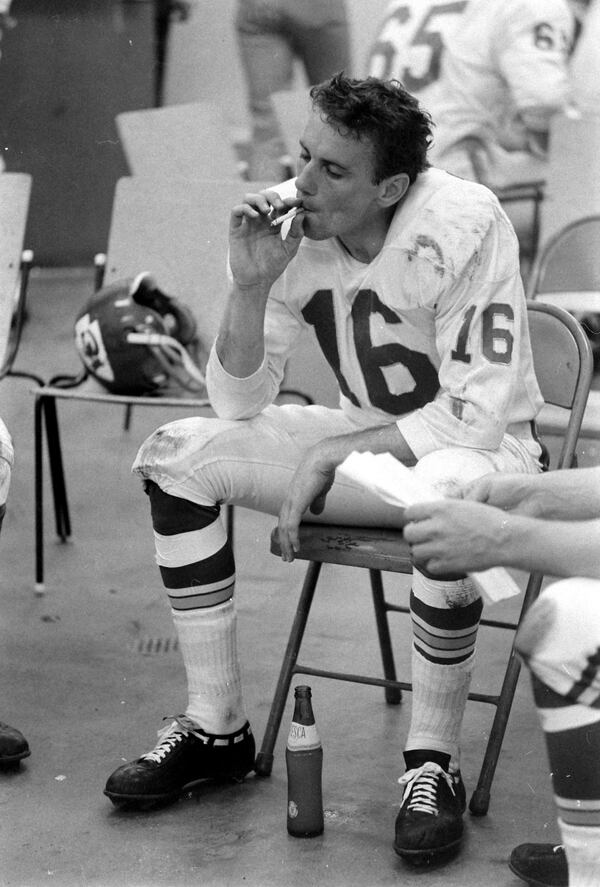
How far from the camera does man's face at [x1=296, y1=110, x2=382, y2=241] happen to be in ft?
8.61

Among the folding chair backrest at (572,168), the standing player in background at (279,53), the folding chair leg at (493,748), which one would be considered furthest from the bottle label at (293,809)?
the standing player in background at (279,53)

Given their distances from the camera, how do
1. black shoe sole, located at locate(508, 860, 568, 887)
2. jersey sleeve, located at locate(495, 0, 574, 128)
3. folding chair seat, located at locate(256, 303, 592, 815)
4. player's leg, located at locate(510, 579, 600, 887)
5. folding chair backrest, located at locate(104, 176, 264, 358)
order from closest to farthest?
1. player's leg, located at locate(510, 579, 600, 887)
2. black shoe sole, located at locate(508, 860, 568, 887)
3. folding chair seat, located at locate(256, 303, 592, 815)
4. folding chair backrest, located at locate(104, 176, 264, 358)
5. jersey sleeve, located at locate(495, 0, 574, 128)

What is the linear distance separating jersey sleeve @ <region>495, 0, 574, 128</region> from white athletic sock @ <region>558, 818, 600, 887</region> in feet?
11.7

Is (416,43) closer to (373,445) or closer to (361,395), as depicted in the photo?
(361,395)

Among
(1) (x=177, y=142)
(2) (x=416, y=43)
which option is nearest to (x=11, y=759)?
(1) (x=177, y=142)

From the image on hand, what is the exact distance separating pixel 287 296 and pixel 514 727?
1.10m

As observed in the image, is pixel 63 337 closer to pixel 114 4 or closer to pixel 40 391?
pixel 114 4

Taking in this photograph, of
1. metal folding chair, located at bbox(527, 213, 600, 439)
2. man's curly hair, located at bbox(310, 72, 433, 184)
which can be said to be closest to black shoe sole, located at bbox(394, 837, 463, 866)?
man's curly hair, located at bbox(310, 72, 433, 184)

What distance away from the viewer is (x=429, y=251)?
2654 millimetres

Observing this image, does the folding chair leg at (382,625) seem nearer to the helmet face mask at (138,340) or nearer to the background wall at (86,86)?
the helmet face mask at (138,340)

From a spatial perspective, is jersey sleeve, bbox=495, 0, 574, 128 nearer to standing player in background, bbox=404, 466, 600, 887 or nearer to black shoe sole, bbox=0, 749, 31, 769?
black shoe sole, bbox=0, 749, 31, 769

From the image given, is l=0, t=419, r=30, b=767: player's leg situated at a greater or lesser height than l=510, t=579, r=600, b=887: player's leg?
lesser

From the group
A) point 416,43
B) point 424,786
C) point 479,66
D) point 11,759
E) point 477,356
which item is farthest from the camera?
point 479,66

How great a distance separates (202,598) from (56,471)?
1566 mm
